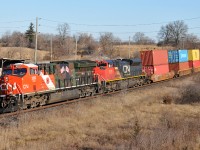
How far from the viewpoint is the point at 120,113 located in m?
18.2

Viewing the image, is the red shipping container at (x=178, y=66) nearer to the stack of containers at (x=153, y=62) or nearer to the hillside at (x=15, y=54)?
the stack of containers at (x=153, y=62)

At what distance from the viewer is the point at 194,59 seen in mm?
56031

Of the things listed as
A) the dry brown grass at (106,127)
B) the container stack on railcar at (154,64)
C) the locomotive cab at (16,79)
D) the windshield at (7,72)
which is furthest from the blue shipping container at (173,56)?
the windshield at (7,72)

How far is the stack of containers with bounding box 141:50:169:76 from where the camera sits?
38.9 meters

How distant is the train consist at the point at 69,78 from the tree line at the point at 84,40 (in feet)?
97.3

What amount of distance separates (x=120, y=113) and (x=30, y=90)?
6.02 m

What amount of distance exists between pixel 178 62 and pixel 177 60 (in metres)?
0.43

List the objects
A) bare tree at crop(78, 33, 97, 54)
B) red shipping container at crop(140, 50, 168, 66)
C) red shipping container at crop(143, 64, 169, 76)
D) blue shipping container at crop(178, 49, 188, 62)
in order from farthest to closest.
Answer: bare tree at crop(78, 33, 97, 54) → blue shipping container at crop(178, 49, 188, 62) → red shipping container at crop(140, 50, 168, 66) → red shipping container at crop(143, 64, 169, 76)

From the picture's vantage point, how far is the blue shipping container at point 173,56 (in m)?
44.4

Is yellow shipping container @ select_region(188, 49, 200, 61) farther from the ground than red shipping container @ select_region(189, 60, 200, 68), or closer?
farther from the ground

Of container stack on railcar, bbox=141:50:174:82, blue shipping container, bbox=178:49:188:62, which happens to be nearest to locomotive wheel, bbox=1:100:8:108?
container stack on railcar, bbox=141:50:174:82

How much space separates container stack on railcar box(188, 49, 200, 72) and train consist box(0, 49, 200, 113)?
11.8 metres

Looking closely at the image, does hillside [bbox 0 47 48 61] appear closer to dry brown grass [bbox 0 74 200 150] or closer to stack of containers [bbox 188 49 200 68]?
stack of containers [bbox 188 49 200 68]

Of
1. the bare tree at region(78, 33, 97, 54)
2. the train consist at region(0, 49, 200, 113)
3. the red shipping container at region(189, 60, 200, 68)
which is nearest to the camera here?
the train consist at region(0, 49, 200, 113)
